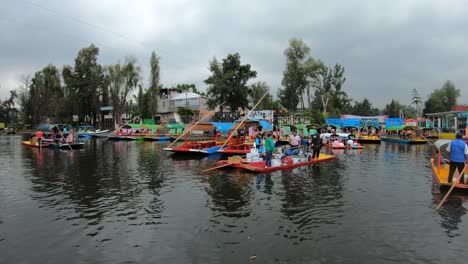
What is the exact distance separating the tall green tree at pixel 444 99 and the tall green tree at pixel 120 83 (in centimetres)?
7671

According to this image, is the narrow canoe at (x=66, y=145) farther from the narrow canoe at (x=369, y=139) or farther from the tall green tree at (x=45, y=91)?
the tall green tree at (x=45, y=91)

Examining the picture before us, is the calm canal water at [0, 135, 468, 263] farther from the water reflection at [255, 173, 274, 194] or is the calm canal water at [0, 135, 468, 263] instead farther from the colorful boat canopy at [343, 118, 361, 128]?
the colorful boat canopy at [343, 118, 361, 128]

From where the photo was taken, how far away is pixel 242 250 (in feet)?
23.6

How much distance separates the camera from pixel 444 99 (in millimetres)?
88812

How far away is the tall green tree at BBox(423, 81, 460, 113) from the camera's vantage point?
87.6 metres

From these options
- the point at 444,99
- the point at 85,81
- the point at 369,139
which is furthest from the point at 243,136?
the point at 444,99

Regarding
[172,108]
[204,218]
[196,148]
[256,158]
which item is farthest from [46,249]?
[172,108]

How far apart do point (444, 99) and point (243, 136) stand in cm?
8142

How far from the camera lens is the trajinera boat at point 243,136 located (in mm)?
25906

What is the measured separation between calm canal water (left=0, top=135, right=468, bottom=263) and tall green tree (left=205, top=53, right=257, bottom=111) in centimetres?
3992

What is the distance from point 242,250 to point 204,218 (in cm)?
249

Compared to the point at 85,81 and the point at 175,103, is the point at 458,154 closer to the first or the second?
the point at 175,103

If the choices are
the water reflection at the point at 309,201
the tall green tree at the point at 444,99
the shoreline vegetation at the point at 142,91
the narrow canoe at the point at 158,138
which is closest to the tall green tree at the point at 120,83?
the shoreline vegetation at the point at 142,91

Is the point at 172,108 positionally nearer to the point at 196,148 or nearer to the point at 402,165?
the point at 196,148
